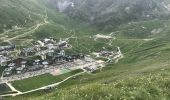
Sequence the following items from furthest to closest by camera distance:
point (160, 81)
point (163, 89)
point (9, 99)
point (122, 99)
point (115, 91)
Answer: point (9, 99), point (160, 81), point (163, 89), point (115, 91), point (122, 99)

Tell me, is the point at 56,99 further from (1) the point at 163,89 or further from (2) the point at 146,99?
(1) the point at 163,89

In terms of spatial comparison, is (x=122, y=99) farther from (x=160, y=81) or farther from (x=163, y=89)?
(x=160, y=81)

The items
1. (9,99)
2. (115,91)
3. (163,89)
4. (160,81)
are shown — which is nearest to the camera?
(115,91)

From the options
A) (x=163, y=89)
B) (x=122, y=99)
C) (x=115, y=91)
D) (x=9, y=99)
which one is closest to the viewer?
(x=122, y=99)

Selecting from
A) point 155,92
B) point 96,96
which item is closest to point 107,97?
point 96,96

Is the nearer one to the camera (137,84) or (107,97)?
(107,97)

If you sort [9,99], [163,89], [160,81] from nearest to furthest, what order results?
→ 1. [163,89]
2. [160,81]
3. [9,99]

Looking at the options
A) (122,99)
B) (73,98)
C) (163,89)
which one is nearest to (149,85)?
(163,89)

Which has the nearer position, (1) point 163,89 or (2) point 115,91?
(2) point 115,91
